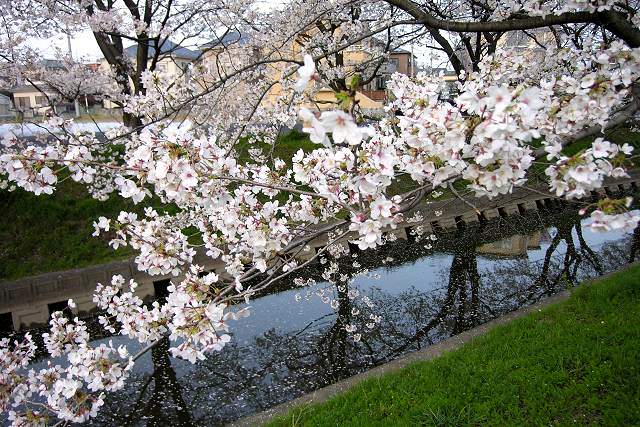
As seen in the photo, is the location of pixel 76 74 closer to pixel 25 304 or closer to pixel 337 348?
pixel 25 304

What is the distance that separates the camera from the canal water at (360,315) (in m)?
5.30

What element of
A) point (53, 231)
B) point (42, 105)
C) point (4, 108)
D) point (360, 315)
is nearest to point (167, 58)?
point (42, 105)

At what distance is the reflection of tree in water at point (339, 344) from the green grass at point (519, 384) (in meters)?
1.56

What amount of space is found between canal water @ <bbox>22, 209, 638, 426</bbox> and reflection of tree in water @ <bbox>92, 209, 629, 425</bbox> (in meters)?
0.01

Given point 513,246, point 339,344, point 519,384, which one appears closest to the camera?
point 519,384

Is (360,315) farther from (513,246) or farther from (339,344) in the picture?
(513,246)

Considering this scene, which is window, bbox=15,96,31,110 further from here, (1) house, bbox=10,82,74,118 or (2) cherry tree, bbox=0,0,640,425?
(2) cherry tree, bbox=0,0,640,425

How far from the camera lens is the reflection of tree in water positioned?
204 inches

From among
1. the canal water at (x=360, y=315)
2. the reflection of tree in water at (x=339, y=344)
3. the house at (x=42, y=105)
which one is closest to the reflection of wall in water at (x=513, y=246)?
the canal water at (x=360, y=315)

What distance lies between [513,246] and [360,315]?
482 cm

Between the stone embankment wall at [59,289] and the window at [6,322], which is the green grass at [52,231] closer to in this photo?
the stone embankment wall at [59,289]

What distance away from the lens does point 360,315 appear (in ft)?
23.0

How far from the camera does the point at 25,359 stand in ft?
10.5

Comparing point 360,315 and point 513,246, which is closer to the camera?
point 360,315
